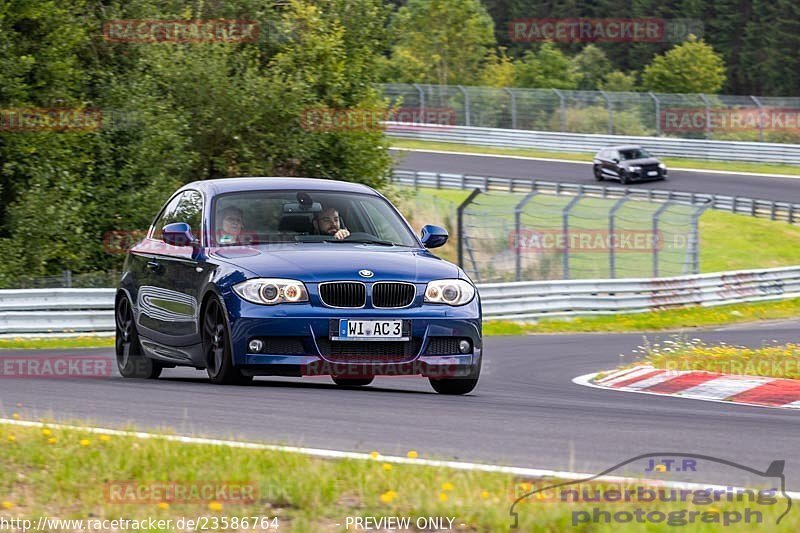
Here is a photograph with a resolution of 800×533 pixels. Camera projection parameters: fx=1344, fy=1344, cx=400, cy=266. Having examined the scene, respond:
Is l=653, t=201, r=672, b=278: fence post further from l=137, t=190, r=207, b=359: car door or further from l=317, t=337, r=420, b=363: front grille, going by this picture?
l=317, t=337, r=420, b=363: front grille

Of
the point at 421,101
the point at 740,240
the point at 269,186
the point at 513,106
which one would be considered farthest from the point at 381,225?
the point at 421,101

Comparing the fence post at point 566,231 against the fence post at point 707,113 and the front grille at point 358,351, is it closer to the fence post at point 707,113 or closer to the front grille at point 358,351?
the front grille at point 358,351

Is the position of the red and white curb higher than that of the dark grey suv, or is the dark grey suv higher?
the red and white curb

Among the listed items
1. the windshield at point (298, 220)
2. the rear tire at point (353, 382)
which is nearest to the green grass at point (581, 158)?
the rear tire at point (353, 382)

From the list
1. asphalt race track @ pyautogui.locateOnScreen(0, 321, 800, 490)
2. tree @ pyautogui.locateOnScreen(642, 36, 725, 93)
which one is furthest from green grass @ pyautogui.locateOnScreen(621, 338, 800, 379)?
tree @ pyautogui.locateOnScreen(642, 36, 725, 93)

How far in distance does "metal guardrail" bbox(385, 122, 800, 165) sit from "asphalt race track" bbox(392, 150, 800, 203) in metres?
1.33

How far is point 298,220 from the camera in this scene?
9984 mm

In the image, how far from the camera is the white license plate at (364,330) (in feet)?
29.3

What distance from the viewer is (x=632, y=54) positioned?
346 feet

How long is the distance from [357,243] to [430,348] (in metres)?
1.16

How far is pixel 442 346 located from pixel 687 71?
77692 millimetres

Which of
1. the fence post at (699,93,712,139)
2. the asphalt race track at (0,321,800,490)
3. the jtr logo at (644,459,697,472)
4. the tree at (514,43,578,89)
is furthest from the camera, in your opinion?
the tree at (514,43,578,89)

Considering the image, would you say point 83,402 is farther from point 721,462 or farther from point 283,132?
point 283,132

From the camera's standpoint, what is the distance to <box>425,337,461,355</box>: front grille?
9.21 m
